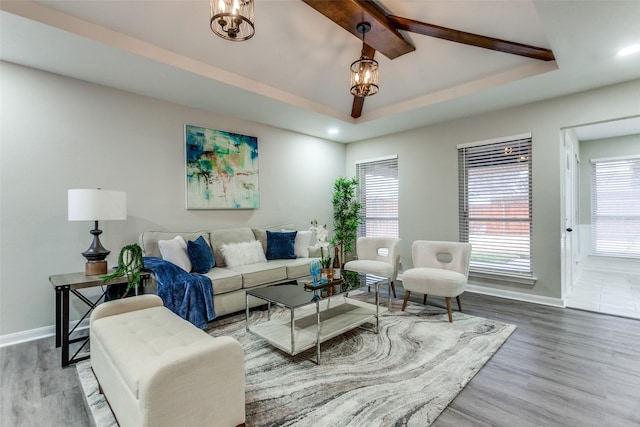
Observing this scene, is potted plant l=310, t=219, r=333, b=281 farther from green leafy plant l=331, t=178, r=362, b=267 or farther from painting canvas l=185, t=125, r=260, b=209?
green leafy plant l=331, t=178, r=362, b=267

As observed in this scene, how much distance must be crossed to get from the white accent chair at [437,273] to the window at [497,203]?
65cm

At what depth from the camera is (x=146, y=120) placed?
370cm

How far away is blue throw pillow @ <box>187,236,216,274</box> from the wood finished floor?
134cm

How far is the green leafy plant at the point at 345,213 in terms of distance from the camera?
571cm

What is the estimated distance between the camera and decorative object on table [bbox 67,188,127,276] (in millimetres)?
2660

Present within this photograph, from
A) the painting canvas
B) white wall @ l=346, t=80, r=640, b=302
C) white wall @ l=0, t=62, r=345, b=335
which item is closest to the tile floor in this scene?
white wall @ l=346, t=80, r=640, b=302

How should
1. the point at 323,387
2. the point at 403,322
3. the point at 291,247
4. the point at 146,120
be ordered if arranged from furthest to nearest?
the point at 291,247 < the point at 146,120 < the point at 403,322 < the point at 323,387

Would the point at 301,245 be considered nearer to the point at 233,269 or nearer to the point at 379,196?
the point at 233,269

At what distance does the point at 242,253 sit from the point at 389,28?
3097 millimetres

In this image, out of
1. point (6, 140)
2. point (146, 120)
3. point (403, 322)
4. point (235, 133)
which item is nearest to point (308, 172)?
point (235, 133)

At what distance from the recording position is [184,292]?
9.73 feet

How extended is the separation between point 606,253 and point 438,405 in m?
6.17

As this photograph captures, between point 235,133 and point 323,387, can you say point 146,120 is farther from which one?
point 323,387

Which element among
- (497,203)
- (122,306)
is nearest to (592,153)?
A: (497,203)
